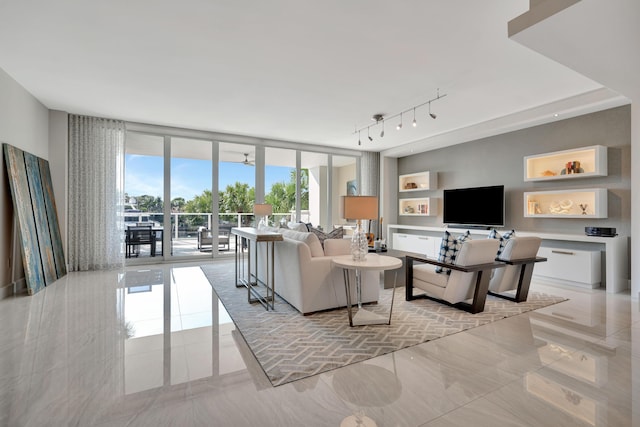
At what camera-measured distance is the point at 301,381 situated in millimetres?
1984

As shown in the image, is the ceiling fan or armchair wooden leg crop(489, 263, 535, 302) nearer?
armchair wooden leg crop(489, 263, 535, 302)

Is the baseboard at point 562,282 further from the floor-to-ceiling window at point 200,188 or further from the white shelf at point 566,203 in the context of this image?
the floor-to-ceiling window at point 200,188

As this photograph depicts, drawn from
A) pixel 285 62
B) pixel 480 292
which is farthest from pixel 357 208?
pixel 285 62

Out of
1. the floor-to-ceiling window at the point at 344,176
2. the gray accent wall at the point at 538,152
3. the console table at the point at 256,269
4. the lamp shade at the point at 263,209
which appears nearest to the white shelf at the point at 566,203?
the gray accent wall at the point at 538,152

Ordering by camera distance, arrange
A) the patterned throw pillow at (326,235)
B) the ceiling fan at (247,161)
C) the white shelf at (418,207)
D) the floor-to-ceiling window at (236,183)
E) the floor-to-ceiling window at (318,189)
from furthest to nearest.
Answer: the floor-to-ceiling window at (318,189) → the white shelf at (418,207) → the ceiling fan at (247,161) → the floor-to-ceiling window at (236,183) → the patterned throw pillow at (326,235)

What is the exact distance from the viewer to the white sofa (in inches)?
126

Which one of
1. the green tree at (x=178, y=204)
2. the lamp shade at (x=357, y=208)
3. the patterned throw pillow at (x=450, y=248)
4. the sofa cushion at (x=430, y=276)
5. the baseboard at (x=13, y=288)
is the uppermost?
A: the green tree at (x=178, y=204)

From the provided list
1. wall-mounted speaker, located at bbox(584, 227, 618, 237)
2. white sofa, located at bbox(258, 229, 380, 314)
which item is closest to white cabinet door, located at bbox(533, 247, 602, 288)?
wall-mounted speaker, located at bbox(584, 227, 618, 237)

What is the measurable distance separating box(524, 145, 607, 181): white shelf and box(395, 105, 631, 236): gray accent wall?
14 cm

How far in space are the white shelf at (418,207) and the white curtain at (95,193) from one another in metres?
6.46

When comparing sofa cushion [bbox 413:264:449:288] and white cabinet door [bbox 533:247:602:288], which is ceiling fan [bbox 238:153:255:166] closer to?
sofa cushion [bbox 413:264:449:288]

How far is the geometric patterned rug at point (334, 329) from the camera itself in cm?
225

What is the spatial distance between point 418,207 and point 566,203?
3.23m

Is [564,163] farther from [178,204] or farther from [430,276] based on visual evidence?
[178,204]
